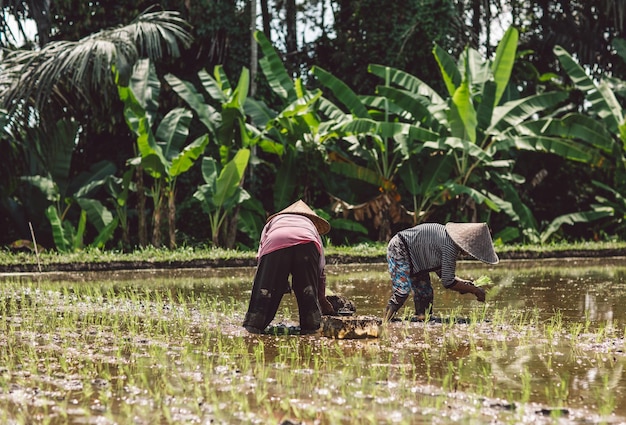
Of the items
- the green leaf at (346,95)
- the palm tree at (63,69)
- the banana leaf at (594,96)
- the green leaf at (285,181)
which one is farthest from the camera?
the banana leaf at (594,96)

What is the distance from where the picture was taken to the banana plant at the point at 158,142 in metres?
15.5

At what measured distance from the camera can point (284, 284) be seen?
293 inches

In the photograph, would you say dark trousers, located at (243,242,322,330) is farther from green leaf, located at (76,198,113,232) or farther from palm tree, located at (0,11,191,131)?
green leaf, located at (76,198,113,232)

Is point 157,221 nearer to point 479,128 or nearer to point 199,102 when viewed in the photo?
point 199,102

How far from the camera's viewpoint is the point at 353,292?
1081 centimetres

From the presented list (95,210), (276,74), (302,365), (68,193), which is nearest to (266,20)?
(276,74)

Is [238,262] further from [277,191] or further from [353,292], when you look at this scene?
[353,292]

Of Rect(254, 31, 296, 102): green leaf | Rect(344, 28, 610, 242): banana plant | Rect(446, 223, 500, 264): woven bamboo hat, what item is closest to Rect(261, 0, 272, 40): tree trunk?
Rect(254, 31, 296, 102): green leaf

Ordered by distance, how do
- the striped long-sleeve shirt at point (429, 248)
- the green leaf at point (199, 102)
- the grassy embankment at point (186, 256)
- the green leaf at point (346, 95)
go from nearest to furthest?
the striped long-sleeve shirt at point (429, 248)
the grassy embankment at point (186, 256)
the green leaf at point (199, 102)
the green leaf at point (346, 95)

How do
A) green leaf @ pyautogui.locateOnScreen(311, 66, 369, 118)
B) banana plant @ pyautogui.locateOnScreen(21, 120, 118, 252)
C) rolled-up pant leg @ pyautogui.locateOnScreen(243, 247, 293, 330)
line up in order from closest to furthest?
rolled-up pant leg @ pyautogui.locateOnScreen(243, 247, 293, 330), banana plant @ pyautogui.locateOnScreen(21, 120, 118, 252), green leaf @ pyautogui.locateOnScreen(311, 66, 369, 118)

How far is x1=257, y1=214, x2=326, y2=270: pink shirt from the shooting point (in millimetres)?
7340

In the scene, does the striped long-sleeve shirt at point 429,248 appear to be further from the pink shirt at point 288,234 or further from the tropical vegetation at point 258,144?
the tropical vegetation at point 258,144

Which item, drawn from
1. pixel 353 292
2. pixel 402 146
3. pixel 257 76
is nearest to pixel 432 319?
pixel 353 292

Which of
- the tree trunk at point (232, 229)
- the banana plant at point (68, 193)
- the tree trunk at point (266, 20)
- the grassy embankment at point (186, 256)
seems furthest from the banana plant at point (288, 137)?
the tree trunk at point (266, 20)
